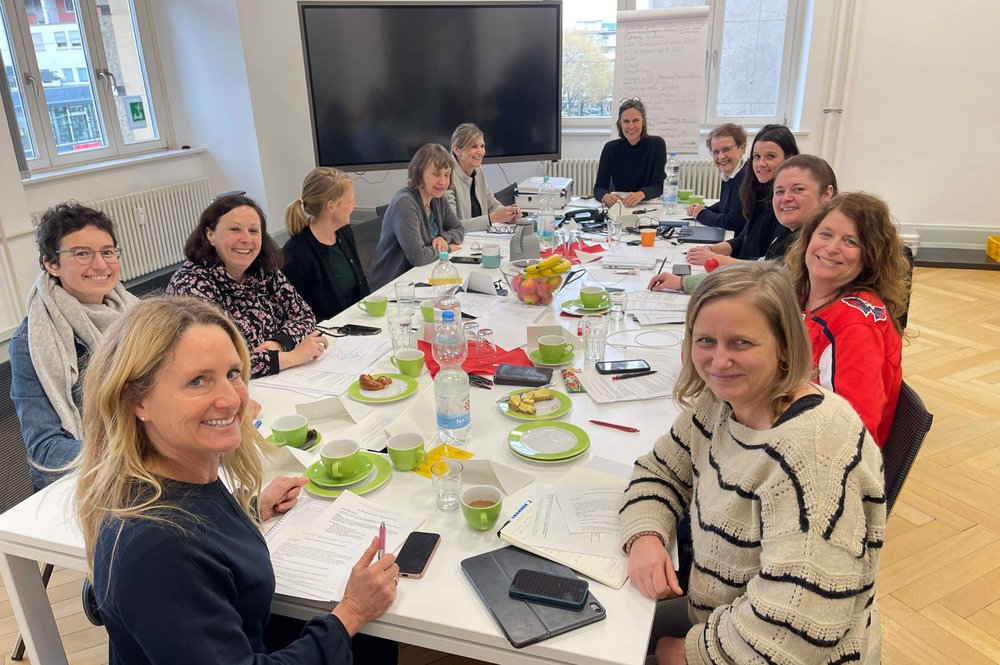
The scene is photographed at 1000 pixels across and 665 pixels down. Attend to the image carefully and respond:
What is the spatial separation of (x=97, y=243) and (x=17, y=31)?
328 centimetres

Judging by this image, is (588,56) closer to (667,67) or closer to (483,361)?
(667,67)

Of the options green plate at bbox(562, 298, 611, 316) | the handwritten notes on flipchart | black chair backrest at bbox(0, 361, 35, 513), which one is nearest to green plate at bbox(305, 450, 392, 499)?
green plate at bbox(562, 298, 611, 316)

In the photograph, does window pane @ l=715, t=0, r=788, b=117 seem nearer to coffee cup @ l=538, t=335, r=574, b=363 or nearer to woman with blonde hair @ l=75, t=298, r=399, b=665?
coffee cup @ l=538, t=335, r=574, b=363

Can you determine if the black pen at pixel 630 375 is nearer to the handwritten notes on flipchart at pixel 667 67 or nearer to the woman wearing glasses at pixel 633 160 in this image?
the woman wearing glasses at pixel 633 160

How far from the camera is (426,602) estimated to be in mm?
1188

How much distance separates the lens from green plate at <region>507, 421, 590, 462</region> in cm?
159

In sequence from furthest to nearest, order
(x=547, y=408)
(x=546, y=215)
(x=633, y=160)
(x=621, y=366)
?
(x=633, y=160) < (x=546, y=215) < (x=621, y=366) < (x=547, y=408)

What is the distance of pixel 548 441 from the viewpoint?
1660 mm

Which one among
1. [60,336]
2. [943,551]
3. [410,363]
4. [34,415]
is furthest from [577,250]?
[34,415]

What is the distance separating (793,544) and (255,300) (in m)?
2.01

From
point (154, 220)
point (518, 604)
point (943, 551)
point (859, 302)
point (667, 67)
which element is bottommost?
point (943, 551)

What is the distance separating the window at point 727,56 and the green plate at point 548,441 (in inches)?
196

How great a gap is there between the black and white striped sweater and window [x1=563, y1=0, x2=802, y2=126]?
17.6 ft

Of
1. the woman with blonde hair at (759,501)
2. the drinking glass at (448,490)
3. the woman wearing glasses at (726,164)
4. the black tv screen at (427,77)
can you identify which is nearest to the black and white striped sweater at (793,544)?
the woman with blonde hair at (759,501)
